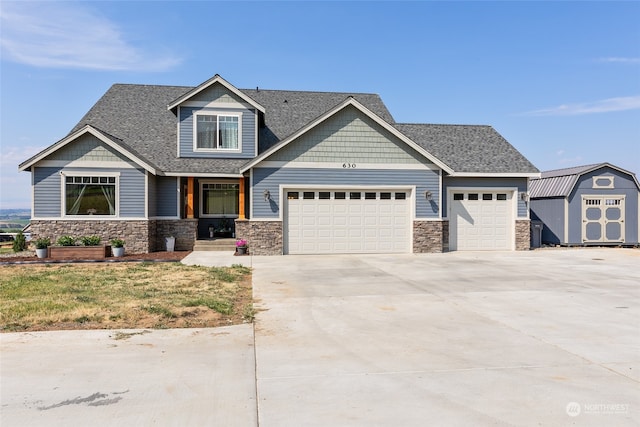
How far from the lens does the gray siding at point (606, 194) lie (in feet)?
68.2

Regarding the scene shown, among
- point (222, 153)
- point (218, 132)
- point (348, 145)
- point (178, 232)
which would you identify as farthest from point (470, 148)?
point (178, 232)

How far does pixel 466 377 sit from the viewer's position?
4754 millimetres

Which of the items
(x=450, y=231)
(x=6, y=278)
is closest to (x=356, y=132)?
(x=450, y=231)

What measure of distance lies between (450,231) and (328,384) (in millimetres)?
15472

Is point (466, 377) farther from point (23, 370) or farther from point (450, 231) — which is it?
point (450, 231)

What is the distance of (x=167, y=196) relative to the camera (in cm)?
1869

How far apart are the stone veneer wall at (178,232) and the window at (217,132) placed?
3408mm

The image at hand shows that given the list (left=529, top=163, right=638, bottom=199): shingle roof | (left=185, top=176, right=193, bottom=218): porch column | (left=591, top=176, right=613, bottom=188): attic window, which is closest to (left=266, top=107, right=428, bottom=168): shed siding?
(left=185, top=176, right=193, bottom=218): porch column

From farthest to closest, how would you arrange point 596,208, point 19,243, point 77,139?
point 596,208, point 19,243, point 77,139

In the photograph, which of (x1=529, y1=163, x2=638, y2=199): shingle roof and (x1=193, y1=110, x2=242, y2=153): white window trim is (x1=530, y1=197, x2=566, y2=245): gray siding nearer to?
(x1=529, y1=163, x2=638, y2=199): shingle roof

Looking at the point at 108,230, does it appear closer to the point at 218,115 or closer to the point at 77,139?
the point at 77,139

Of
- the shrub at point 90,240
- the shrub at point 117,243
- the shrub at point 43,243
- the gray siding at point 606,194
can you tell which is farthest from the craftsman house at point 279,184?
the gray siding at point 606,194

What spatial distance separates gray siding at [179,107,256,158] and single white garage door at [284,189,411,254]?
3.50 metres

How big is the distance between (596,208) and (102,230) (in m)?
22.0
